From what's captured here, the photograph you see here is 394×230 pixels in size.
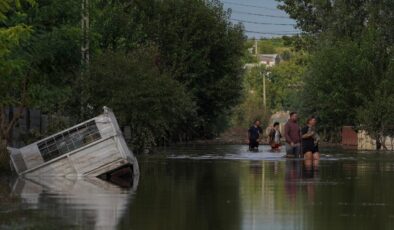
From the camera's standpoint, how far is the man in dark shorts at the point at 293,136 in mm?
36500

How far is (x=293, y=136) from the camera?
3716 centimetres

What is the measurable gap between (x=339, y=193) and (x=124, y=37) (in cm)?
Result: 3971

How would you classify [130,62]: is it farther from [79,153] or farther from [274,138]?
[79,153]

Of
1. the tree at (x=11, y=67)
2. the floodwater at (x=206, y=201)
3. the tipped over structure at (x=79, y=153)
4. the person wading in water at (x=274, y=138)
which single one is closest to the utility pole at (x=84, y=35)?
the tree at (x=11, y=67)

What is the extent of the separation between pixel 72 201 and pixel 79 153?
6.85m

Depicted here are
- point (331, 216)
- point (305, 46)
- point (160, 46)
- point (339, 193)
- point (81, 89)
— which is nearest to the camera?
point (331, 216)

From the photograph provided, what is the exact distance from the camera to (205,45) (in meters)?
71.6

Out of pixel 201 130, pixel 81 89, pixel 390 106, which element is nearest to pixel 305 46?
pixel 201 130

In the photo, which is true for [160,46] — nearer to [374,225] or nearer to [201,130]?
[201,130]

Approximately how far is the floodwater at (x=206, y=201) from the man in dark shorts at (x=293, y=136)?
6.86 m

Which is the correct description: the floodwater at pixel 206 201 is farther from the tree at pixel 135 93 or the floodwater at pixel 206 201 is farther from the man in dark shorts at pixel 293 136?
the tree at pixel 135 93

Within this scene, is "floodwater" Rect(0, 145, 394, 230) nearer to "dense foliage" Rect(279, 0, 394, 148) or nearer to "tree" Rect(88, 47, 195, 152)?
"tree" Rect(88, 47, 195, 152)

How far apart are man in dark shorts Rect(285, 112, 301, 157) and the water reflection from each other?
37.8ft

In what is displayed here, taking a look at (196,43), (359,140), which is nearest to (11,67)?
(359,140)
